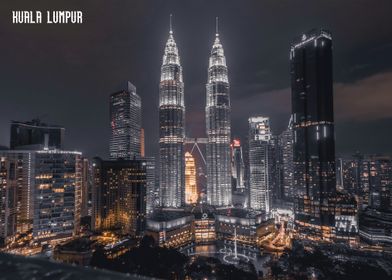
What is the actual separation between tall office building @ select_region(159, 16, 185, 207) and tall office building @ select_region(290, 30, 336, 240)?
20802 mm

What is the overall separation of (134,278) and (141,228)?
1213 inches

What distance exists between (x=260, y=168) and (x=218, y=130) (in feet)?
38.4

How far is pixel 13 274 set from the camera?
2.73 m

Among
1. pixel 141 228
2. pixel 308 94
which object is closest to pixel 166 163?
pixel 141 228

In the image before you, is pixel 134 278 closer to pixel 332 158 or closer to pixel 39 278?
pixel 39 278

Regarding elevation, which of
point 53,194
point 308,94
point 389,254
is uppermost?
point 308,94

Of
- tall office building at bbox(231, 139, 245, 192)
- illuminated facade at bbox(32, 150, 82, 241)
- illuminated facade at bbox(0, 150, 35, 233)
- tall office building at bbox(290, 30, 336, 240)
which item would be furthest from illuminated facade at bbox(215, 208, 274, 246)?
tall office building at bbox(231, 139, 245, 192)

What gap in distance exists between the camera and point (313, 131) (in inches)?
1481

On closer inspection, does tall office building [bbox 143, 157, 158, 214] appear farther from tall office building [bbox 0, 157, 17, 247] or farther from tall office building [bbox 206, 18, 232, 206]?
tall office building [bbox 0, 157, 17, 247]

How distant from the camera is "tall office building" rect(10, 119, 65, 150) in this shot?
1663 inches

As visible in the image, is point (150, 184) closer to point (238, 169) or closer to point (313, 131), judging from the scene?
point (238, 169)

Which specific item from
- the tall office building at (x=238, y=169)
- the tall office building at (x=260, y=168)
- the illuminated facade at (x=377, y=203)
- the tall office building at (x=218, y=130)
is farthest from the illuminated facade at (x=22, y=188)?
the tall office building at (x=238, y=169)

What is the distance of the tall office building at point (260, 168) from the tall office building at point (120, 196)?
2720cm

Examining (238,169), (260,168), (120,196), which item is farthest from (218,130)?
(238,169)
